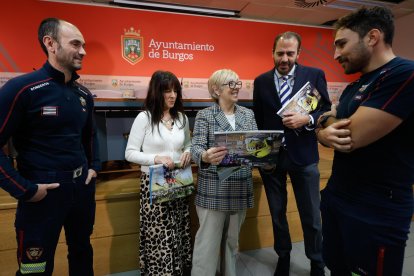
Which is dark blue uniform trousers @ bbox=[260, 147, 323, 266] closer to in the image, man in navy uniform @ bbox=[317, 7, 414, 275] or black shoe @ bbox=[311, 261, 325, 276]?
black shoe @ bbox=[311, 261, 325, 276]

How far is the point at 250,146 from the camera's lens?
1376mm

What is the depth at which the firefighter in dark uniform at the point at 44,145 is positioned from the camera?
1.22 metres

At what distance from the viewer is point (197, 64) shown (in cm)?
439

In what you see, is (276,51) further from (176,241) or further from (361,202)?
(176,241)

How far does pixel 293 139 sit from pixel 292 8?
3.34 metres

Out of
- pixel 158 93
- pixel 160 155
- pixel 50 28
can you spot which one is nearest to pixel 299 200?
pixel 160 155

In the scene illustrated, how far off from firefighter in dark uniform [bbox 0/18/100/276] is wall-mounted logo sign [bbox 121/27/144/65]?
2.79 metres

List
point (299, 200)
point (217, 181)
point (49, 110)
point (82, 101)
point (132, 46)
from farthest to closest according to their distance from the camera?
point (132, 46) < point (299, 200) < point (217, 181) < point (82, 101) < point (49, 110)

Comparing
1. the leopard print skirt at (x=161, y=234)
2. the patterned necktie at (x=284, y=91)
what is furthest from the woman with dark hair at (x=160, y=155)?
the patterned necktie at (x=284, y=91)

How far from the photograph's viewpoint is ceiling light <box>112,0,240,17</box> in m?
3.94

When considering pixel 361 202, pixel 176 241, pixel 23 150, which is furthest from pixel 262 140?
pixel 23 150

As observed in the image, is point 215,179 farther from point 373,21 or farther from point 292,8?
point 292,8

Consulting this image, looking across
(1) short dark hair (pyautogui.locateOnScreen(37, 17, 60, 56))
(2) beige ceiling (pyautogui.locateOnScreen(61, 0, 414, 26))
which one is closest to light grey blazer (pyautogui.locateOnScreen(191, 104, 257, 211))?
(1) short dark hair (pyautogui.locateOnScreen(37, 17, 60, 56))

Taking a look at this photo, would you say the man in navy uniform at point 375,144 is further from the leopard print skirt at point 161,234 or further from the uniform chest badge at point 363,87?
the leopard print skirt at point 161,234
